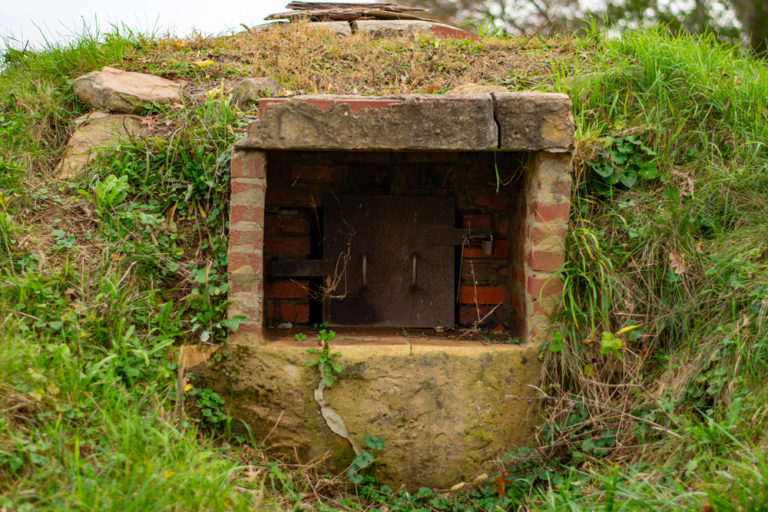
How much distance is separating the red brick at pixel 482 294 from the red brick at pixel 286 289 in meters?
0.96

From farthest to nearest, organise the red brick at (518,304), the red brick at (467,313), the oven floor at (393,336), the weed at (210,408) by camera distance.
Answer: the red brick at (467,313)
the red brick at (518,304)
the oven floor at (393,336)
the weed at (210,408)

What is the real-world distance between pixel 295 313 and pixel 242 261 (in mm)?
775

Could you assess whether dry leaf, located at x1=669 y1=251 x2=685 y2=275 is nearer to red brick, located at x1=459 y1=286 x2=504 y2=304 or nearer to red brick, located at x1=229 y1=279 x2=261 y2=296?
red brick, located at x1=459 y1=286 x2=504 y2=304

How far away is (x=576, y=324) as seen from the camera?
2855 millimetres

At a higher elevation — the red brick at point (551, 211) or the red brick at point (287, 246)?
the red brick at point (551, 211)

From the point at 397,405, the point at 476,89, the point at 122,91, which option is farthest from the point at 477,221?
the point at 122,91

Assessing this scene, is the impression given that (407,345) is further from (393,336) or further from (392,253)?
(392,253)

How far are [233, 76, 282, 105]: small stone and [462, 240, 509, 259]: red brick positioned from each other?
5.37 ft

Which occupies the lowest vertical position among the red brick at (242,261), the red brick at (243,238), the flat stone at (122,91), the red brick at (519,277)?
the red brick at (519,277)

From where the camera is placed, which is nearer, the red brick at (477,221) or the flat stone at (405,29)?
the red brick at (477,221)

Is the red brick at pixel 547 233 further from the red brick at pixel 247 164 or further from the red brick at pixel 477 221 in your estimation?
the red brick at pixel 247 164

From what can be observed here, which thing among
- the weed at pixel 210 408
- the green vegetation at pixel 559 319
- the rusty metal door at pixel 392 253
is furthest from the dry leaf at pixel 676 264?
the weed at pixel 210 408

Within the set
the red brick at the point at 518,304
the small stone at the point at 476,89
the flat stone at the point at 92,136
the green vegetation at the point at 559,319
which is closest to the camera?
the green vegetation at the point at 559,319

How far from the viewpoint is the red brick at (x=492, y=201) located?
11.9ft
